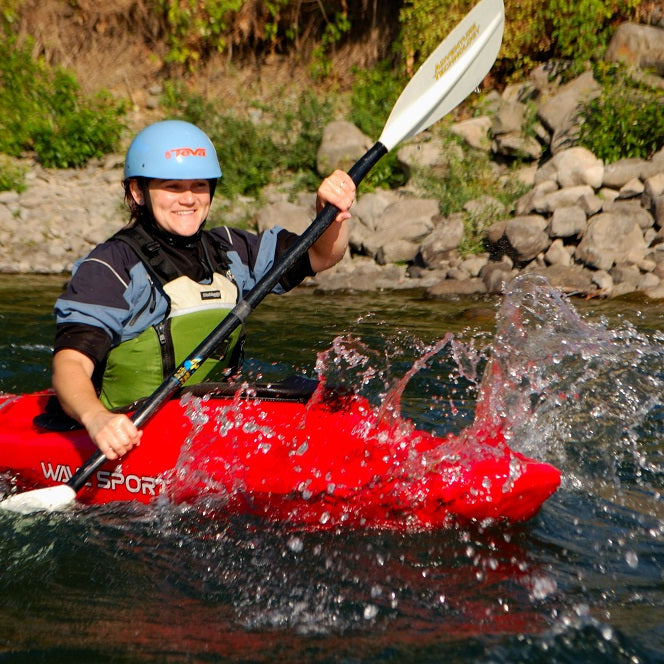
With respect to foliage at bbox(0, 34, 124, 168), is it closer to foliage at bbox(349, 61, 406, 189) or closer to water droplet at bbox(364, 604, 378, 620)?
foliage at bbox(349, 61, 406, 189)

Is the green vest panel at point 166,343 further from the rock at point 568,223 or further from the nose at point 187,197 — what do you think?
the rock at point 568,223

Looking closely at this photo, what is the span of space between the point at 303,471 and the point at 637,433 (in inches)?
74.2

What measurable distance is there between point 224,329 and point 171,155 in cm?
71

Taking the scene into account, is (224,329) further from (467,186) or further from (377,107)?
(377,107)

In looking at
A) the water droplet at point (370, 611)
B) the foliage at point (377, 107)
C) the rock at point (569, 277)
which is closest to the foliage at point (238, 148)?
the foliage at point (377, 107)

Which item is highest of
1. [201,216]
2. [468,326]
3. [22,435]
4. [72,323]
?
[201,216]

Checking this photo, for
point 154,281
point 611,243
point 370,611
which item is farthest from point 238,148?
point 370,611

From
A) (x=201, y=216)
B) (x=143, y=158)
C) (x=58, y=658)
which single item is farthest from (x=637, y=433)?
(x=58, y=658)

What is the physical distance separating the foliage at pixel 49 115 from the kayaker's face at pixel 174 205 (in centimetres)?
810

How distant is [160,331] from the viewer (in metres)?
3.55

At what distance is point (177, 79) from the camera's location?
12477 millimetres

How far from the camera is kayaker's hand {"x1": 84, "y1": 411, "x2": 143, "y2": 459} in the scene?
3066mm

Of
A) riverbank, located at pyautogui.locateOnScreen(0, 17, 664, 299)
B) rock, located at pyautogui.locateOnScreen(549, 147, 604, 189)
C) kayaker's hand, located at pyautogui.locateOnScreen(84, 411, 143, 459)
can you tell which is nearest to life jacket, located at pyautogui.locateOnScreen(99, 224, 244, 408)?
kayaker's hand, located at pyautogui.locateOnScreen(84, 411, 143, 459)

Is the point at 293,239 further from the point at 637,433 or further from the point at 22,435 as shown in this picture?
the point at 637,433
